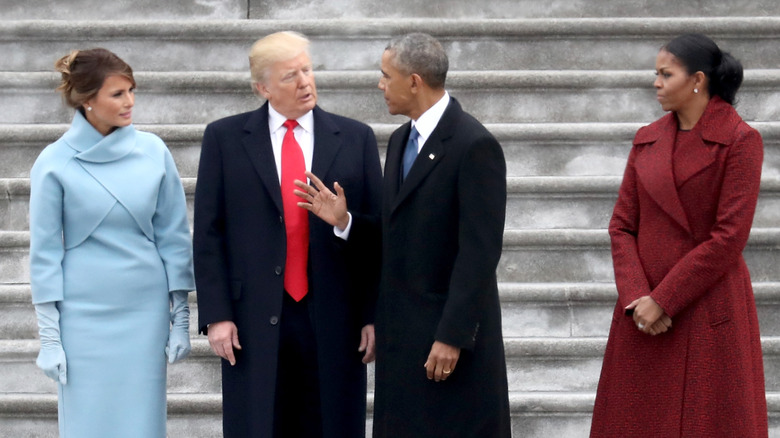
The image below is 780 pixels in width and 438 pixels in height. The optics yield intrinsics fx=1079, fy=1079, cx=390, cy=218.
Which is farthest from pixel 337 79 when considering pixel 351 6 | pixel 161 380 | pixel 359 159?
pixel 161 380

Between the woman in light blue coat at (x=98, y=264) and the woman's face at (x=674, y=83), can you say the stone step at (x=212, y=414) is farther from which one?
the woman's face at (x=674, y=83)

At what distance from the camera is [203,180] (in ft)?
11.4

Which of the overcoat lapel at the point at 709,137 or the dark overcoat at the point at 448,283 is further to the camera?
the overcoat lapel at the point at 709,137

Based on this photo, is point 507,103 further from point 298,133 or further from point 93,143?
point 93,143

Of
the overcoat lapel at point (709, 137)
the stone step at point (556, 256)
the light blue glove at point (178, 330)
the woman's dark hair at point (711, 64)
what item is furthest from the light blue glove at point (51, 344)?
the woman's dark hair at point (711, 64)

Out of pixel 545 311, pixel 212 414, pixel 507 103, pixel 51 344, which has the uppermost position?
pixel 507 103

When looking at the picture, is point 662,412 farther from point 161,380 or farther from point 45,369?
point 45,369

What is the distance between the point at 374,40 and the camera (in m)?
5.59

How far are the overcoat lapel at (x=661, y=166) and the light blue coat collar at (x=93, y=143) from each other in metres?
1.69

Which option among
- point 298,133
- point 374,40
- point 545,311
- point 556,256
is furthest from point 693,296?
point 374,40

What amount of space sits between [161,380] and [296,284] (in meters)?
0.56

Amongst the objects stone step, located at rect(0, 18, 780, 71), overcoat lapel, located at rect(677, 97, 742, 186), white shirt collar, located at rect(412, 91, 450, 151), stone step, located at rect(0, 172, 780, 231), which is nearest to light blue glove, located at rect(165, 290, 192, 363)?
white shirt collar, located at rect(412, 91, 450, 151)

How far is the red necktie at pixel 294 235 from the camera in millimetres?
3447

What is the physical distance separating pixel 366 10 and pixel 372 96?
26.4 inches
